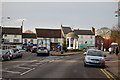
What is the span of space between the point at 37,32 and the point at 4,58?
72.8 meters

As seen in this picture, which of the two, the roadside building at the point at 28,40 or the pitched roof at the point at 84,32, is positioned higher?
the pitched roof at the point at 84,32

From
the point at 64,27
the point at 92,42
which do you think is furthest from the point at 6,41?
the point at 92,42

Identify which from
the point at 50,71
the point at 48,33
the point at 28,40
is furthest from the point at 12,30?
the point at 50,71

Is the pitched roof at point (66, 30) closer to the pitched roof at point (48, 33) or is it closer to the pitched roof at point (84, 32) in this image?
the pitched roof at point (48, 33)

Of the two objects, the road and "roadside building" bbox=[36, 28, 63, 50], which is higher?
"roadside building" bbox=[36, 28, 63, 50]

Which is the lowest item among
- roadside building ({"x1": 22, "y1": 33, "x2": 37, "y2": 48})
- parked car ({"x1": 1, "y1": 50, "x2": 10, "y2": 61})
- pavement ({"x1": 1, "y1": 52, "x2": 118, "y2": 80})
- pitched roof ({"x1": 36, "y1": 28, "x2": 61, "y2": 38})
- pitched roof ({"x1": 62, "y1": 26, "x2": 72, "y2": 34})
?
pavement ({"x1": 1, "y1": 52, "x2": 118, "y2": 80})

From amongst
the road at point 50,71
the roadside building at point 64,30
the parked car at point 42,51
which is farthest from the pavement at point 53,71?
the roadside building at point 64,30

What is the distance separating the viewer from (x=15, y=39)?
305 feet

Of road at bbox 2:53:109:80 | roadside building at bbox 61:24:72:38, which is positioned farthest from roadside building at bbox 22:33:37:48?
road at bbox 2:53:109:80

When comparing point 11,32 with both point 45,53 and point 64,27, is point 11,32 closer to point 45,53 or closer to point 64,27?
point 64,27

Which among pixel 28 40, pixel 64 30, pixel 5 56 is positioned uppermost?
pixel 64 30

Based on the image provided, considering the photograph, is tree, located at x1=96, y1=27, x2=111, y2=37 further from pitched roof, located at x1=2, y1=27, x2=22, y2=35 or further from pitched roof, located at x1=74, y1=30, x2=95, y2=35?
pitched roof, located at x1=2, y1=27, x2=22, y2=35

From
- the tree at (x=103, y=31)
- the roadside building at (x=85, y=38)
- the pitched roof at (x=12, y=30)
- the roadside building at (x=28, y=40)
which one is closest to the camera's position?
the pitched roof at (x=12, y=30)

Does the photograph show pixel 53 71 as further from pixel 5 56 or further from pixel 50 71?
pixel 5 56
